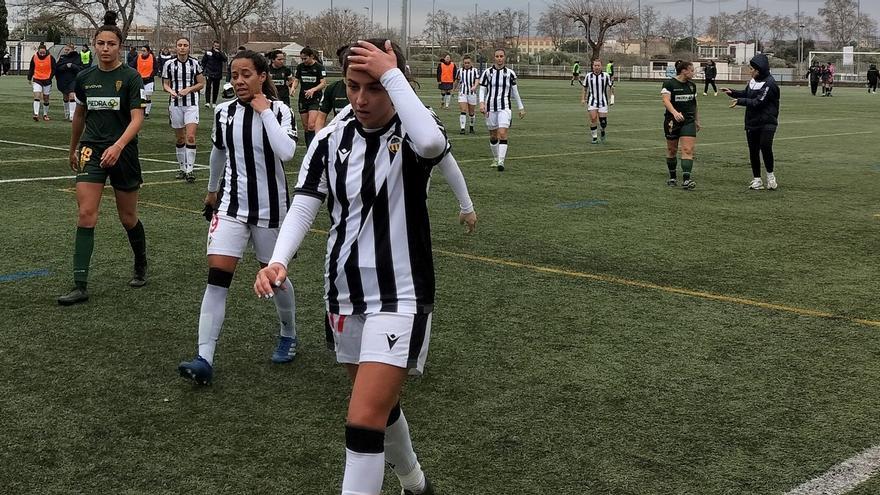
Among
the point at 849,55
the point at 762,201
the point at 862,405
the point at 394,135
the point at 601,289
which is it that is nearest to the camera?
the point at 394,135

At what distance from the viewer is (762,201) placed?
46.3 feet

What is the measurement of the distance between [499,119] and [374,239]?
14.7 m

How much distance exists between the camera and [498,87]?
19.1 m

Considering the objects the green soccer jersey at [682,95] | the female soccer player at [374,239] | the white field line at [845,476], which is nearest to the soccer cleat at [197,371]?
the female soccer player at [374,239]

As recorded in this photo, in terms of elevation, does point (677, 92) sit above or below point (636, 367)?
above

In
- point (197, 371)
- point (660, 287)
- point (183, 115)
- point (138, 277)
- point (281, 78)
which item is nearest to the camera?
point (197, 371)

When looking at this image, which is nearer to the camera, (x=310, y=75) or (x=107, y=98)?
(x=107, y=98)

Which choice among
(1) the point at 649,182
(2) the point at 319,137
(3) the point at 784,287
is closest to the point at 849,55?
(1) the point at 649,182

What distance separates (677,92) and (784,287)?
712cm

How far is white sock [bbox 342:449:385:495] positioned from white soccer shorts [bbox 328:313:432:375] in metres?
0.35

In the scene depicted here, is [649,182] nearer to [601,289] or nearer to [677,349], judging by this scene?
A: [601,289]

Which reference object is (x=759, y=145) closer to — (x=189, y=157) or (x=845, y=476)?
(x=189, y=157)

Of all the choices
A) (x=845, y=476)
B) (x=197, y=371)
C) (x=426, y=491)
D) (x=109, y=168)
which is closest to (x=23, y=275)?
(x=109, y=168)

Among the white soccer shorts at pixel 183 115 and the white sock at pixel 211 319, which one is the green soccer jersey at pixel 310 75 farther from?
the white sock at pixel 211 319
